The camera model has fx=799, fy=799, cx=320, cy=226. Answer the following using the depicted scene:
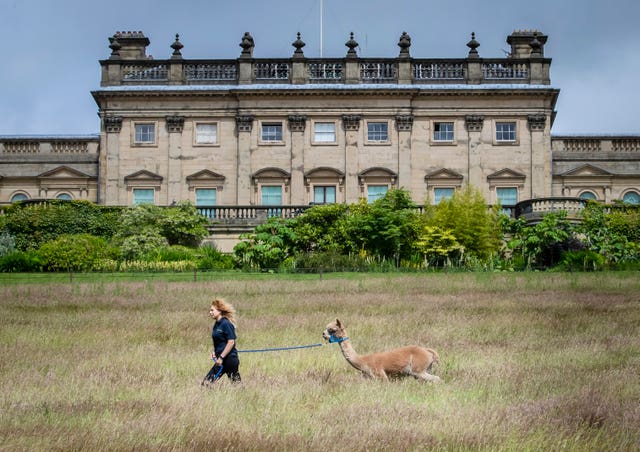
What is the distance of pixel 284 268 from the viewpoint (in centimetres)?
3075

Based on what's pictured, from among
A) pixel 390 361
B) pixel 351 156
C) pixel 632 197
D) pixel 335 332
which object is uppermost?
pixel 351 156

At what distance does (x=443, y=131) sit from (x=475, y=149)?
2.21 metres

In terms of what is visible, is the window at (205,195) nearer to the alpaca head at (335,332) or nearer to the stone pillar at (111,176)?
the stone pillar at (111,176)

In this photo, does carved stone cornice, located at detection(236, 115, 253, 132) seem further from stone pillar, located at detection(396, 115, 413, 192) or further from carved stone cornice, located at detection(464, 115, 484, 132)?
carved stone cornice, located at detection(464, 115, 484, 132)

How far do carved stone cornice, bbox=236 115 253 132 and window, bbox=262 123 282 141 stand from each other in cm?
88

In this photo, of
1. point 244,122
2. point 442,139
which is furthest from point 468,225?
point 244,122

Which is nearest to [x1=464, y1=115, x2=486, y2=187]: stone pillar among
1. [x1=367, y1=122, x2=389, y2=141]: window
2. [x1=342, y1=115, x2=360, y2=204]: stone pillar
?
[x1=367, y1=122, x2=389, y2=141]: window

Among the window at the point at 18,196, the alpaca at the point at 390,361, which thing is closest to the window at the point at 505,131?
the window at the point at 18,196

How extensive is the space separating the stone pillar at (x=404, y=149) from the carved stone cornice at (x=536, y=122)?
709 cm

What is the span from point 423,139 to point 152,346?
36.8m

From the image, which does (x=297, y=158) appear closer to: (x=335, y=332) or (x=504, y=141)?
(x=504, y=141)

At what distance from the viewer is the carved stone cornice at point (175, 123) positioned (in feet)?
158

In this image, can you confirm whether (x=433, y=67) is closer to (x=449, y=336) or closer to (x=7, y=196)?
(x=7, y=196)

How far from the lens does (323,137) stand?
1900 inches
